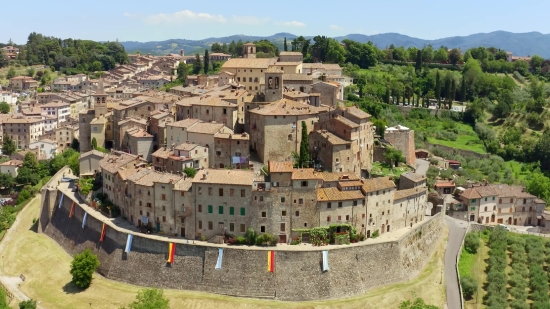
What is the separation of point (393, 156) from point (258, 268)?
2570 centimetres

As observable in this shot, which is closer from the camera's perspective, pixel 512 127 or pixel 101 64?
pixel 512 127

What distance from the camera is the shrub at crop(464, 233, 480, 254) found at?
56.7m

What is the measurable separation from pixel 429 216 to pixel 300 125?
55.8ft

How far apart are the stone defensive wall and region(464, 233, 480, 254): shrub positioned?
7.98 meters

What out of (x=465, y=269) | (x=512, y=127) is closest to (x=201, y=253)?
(x=465, y=269)

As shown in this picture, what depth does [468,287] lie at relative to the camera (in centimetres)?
4962

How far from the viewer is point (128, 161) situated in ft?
191

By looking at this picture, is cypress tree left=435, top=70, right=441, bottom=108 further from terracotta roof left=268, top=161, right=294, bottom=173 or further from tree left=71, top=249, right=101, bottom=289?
tree left=71, top=249, right=101, bottom=289

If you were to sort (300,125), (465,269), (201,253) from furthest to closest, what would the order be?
(300,125) < (465,269) < (201,253)

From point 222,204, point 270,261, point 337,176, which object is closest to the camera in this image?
point 270,261

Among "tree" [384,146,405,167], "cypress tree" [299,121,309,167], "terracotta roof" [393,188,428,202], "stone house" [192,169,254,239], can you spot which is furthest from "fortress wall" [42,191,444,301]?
"tree" [384,146,405,167]

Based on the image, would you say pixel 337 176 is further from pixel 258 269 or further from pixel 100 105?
pixel 100 105

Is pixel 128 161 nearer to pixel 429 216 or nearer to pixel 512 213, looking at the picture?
pixel 429 216

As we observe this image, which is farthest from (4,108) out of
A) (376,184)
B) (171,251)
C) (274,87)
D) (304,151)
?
(376,184)
